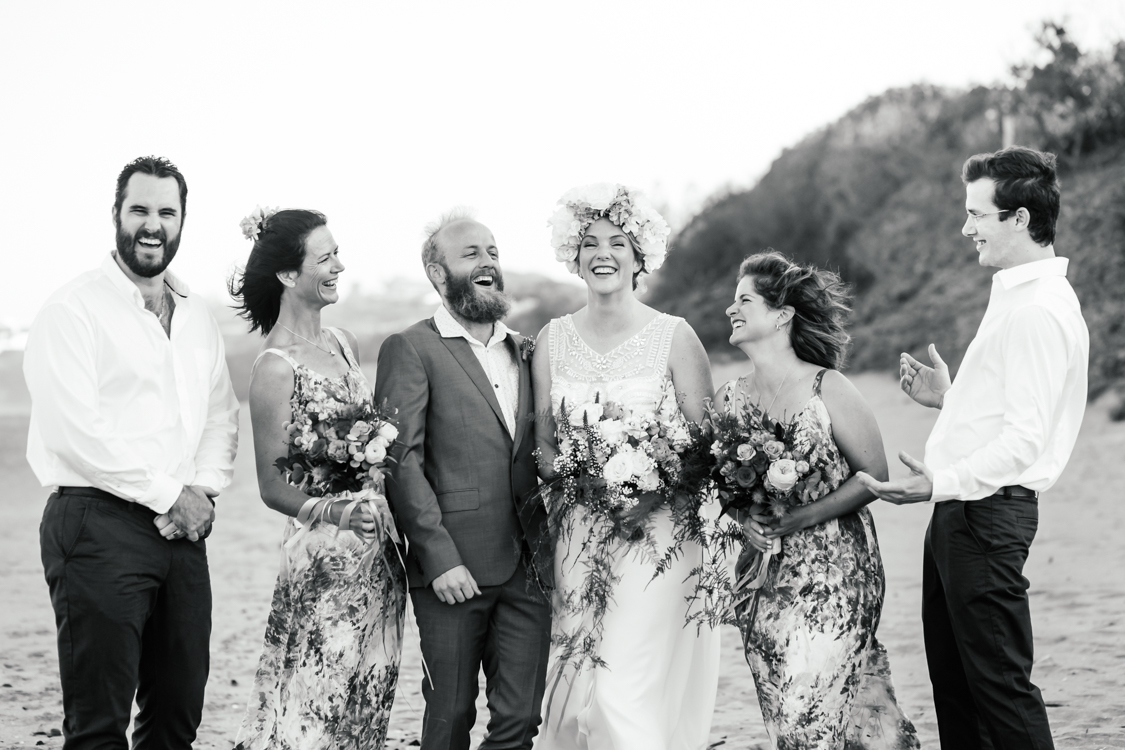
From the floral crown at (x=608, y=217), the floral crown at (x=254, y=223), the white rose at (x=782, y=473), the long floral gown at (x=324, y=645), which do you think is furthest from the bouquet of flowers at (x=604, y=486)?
the floral crown at (x=254, y=223)

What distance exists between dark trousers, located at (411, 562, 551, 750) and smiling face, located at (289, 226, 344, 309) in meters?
1.47

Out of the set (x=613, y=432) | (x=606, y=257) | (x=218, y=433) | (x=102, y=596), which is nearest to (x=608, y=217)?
(x=606, y=257)

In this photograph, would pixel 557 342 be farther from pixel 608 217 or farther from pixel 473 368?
pixel 608 217

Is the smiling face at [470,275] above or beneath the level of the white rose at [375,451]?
above

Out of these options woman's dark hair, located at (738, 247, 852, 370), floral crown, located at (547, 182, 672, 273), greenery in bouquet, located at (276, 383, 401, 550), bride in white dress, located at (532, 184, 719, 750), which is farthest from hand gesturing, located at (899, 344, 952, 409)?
greenery in bouquet, located at (276, 383, 401, 550)

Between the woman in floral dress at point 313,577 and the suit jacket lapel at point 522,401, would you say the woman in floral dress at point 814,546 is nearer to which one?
the suit jacket lapel at point 522,401

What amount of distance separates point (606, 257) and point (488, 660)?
79.3 inches

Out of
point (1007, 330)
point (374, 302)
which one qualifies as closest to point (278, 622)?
point (1007, 330)

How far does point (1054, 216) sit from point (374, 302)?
35502mm

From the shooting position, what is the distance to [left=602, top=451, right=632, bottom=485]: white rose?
468 centimetres

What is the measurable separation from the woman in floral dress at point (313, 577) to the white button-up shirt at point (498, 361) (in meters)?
0.50

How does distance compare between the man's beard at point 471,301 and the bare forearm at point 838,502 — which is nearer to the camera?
the bare forearm at point 838,502

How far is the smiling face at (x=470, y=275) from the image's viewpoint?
5105 mm

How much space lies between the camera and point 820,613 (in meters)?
4.67
